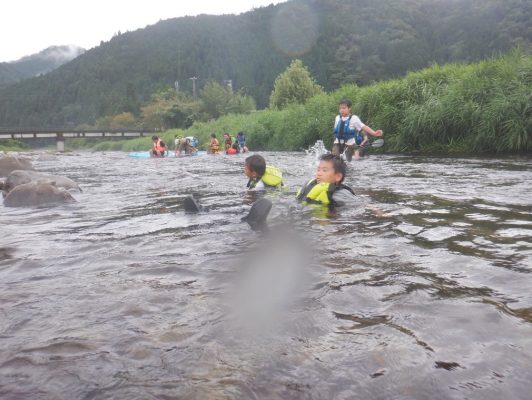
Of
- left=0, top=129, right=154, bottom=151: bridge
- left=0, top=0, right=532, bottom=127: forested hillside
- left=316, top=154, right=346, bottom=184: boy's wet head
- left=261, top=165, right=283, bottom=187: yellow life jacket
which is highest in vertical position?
left=0, top=0, right=532, bottom=127: forested hillside

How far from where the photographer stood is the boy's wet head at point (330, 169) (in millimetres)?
5523

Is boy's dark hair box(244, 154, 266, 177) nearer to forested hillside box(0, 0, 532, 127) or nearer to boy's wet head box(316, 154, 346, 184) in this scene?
boy's wet head box(316, 154, 346, 184)

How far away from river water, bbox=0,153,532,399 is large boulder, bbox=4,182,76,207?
144cm

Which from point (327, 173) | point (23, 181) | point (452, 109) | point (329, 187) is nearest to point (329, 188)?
point (329, 187)

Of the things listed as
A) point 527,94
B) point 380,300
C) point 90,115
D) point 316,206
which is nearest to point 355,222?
point 316,206

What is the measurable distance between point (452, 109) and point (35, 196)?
35.1 ft

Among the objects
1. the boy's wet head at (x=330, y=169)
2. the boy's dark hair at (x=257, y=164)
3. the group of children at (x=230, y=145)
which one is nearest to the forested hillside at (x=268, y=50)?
the group of children at (x=230, y=145)

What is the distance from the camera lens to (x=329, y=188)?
5422 millimetres

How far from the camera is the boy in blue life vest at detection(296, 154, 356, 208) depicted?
5414 millimetres

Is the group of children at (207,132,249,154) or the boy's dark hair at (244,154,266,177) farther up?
the group of children at (207,132,249,154)

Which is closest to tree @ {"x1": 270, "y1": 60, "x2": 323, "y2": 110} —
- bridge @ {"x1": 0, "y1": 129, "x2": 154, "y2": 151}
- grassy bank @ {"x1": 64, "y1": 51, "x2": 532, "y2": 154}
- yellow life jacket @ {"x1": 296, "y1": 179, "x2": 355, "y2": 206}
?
grassy bank @ {"x1": 64, "y1": 51, "x2": 532, "y2": 154}

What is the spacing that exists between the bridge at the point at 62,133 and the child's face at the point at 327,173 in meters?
62.6

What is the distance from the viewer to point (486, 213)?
4707mm

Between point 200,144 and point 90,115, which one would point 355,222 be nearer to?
point 200,144
